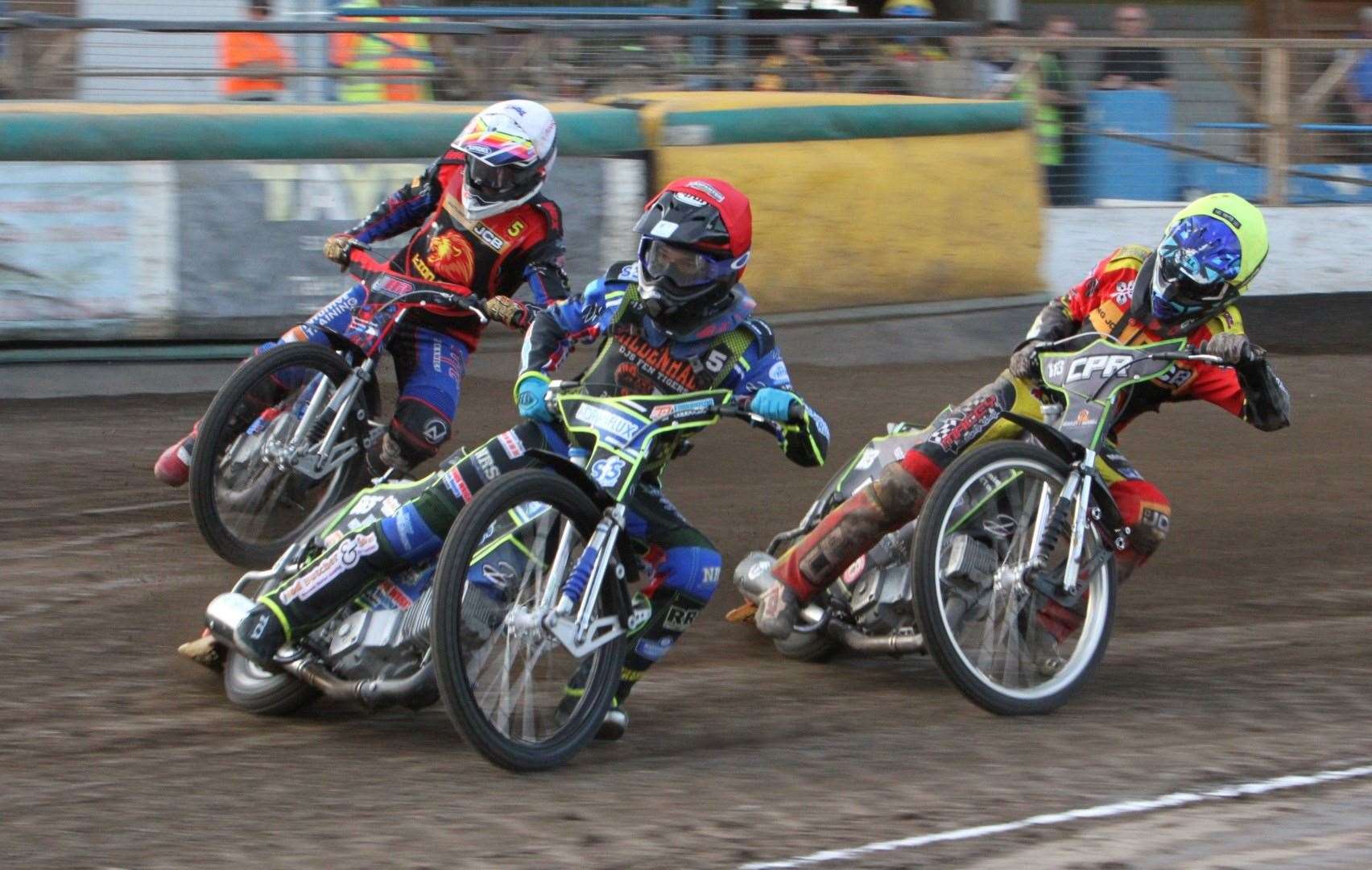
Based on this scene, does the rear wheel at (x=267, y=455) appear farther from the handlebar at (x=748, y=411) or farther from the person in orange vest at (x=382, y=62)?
the person in orange vest at (x=382, y=62)

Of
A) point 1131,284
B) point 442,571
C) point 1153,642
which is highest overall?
point 1131,284

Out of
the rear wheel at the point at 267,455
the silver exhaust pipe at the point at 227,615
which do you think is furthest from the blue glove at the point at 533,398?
the rear wheel at the point at 267,455

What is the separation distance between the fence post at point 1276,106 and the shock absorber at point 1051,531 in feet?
25.4

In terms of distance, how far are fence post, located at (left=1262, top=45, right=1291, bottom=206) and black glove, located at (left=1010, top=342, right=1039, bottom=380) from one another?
724 centimetres

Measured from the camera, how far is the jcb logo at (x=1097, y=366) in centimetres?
586

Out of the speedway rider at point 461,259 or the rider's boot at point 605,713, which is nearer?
the rider's boot at point 605,713

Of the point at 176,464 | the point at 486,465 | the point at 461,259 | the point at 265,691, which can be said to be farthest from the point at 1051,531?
the point at 176,464

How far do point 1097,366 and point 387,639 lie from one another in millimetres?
2461

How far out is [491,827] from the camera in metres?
4.52

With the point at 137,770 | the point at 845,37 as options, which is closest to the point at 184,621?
the point at 137,770

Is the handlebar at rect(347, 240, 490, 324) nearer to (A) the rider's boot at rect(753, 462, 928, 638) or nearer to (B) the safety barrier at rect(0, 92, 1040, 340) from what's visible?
(A) the rider's boot at rect(753, 462, 928, 638)

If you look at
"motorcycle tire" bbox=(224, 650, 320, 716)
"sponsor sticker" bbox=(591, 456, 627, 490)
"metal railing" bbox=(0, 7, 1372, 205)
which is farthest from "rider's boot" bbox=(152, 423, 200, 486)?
"metal railing" bbox=(0, 7, 1372, 205)

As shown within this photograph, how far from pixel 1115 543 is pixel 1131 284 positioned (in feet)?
3.23

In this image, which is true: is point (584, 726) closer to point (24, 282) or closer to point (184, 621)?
point (184, 621)
